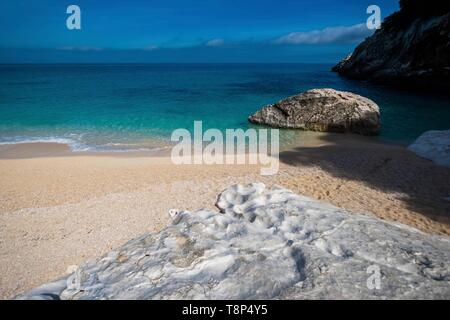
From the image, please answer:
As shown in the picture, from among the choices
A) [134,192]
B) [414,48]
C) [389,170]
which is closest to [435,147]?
[389,170]

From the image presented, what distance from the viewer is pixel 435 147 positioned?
1494cm

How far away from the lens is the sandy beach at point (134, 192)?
7.21 meters

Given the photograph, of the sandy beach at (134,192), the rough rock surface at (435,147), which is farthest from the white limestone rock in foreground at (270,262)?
the rough rock surface at (435,147)

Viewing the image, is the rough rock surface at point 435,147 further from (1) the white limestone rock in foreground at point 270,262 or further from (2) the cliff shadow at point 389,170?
(1) the white limestone rock in foreground at point 270,262

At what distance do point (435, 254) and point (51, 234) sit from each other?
28.1ft

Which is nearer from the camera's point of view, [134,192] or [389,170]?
[134,192]

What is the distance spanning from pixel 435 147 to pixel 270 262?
44.4ft

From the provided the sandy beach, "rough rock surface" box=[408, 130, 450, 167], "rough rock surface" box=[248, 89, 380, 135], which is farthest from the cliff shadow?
"rough rock surface" box=[248, 89, 380, 135]

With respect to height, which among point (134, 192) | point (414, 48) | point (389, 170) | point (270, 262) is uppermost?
point (414, 48)

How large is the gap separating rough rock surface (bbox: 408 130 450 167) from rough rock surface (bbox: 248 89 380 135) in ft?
12.3

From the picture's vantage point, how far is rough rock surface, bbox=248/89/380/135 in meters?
20.0

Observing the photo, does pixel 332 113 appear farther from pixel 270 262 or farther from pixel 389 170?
pixel 270 262

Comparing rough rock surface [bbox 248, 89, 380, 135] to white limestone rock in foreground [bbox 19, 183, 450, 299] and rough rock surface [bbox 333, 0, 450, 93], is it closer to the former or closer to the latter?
white limestone rock in foreground [bbox 19, 183, 450, 299]
